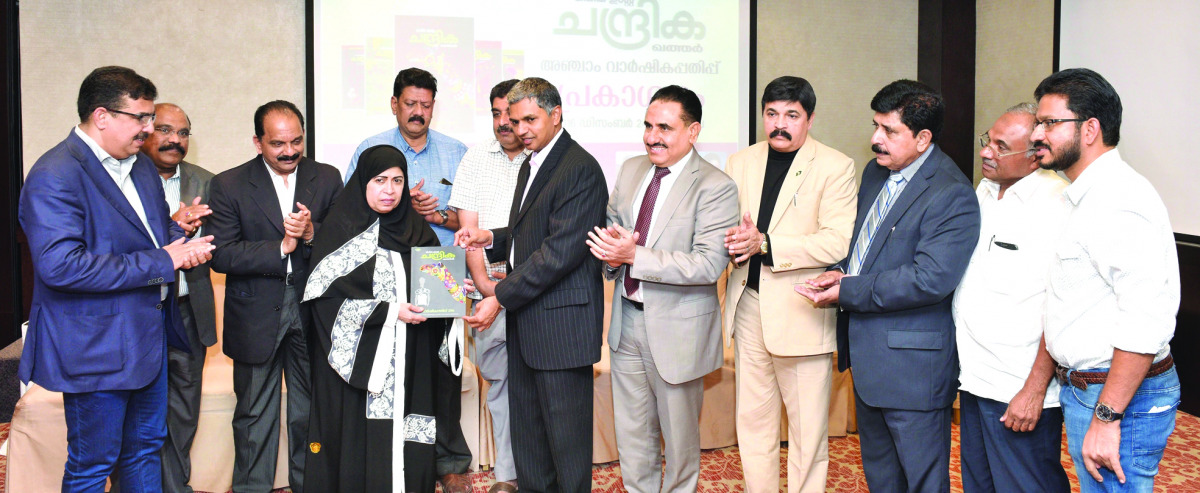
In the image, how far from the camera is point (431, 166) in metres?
4.16

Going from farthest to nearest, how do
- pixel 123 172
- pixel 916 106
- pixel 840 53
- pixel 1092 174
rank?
pixel 840 53, pixel 123 172, pixel 916 106, pixel 1092 174

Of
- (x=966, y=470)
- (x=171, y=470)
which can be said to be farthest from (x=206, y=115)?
(x=966, y=470)

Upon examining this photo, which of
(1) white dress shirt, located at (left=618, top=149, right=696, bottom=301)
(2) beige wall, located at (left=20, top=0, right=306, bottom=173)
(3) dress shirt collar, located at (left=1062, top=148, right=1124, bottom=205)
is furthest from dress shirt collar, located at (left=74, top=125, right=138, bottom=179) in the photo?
(3) dress shirt collar, located at (left=1062, top=148, right=1124, bottom=205)

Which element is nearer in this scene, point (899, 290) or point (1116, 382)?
point (1116, 382)

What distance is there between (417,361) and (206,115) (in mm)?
2831

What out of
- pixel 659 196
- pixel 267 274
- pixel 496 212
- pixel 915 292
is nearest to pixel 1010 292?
pixel 915 292

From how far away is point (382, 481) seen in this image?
3.03 meters

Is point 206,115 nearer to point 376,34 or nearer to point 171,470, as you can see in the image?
point 376,34

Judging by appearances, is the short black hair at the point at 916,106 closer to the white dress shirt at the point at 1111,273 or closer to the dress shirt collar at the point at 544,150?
the white dress shirt at the point at 1111,273

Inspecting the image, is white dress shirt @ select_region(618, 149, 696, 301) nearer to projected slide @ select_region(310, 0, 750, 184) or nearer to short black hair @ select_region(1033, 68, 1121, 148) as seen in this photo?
short black hair @ select_region(1033, 68, 1121, 148)

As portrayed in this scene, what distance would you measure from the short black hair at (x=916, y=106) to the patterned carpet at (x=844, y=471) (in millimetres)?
1771

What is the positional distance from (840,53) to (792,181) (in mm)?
3167

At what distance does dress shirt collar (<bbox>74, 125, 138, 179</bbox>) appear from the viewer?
104 inches

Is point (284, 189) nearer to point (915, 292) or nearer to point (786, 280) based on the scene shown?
point (786, 280)
